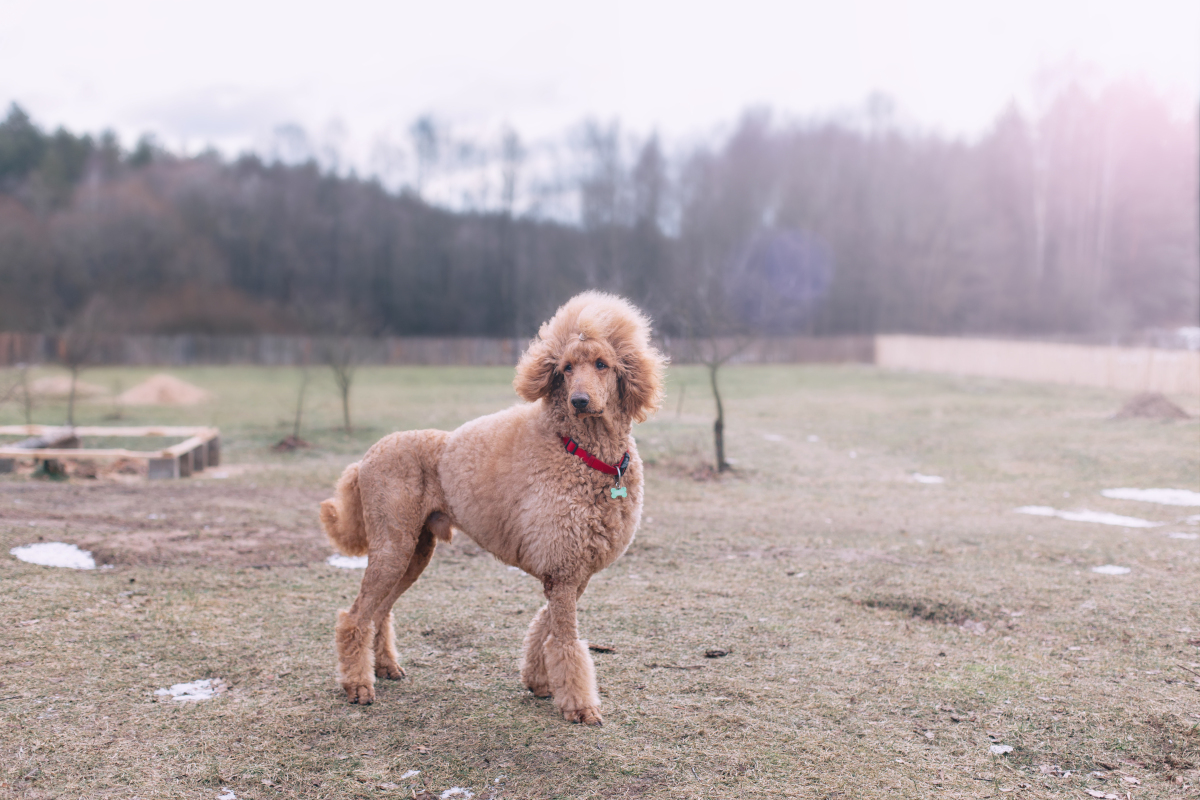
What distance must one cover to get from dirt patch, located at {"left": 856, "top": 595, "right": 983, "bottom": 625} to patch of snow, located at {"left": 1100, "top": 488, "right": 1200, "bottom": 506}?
19.6 ft

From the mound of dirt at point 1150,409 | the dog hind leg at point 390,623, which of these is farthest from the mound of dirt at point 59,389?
the mound of dirt at point 1150,409

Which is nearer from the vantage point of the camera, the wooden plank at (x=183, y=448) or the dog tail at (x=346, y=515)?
the dog tail at (x=346, y=515)

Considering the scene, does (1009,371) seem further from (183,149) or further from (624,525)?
(183,149)

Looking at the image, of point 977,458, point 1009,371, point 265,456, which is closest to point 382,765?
point 265,456

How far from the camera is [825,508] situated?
1027 centimetres

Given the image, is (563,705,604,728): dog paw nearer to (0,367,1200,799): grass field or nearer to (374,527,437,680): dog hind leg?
(0,367,1200,799): grass field

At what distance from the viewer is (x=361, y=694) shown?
13.9 ft


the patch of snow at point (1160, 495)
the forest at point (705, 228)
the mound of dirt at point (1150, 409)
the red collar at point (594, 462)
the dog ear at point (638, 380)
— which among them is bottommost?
the patch of snow at point (1160, 495)

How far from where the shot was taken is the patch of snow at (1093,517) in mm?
9133

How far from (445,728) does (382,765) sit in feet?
1.38

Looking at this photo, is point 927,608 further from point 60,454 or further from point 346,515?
point 60,454

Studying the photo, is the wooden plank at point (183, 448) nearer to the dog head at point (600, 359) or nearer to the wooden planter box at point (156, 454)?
the wooden planter box at point (156, 454)

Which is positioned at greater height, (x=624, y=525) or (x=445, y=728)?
(x=624, y=525)

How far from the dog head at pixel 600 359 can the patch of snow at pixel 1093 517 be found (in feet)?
24.3
